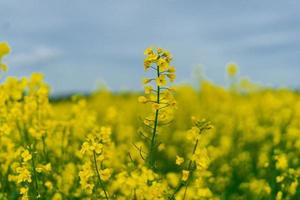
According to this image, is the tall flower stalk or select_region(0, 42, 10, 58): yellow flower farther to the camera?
select_region(0, 42, 10, 58): yellow flower

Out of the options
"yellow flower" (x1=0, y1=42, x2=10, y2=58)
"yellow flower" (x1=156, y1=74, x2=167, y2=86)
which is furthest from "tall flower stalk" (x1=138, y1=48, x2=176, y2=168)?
"yellow flower" (x1=0, y1=42, x2=10, y2=58)

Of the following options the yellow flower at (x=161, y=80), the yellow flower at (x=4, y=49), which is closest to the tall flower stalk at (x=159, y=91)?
the yellow flower at (x=161, y=80)

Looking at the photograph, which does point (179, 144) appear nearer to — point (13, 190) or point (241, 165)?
point (241, 165)

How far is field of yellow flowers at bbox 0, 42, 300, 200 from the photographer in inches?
124

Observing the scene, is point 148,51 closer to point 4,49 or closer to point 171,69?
point 171,69

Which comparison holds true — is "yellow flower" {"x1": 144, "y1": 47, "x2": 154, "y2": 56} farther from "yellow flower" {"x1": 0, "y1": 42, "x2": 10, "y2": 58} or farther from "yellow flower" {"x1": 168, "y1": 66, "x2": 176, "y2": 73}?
"yellow flower" {"x1": 0, "y1": 42, "x2": 10, "y2": 58}

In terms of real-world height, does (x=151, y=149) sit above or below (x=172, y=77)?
below

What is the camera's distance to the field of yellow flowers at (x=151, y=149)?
124 inches

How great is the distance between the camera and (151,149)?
3.16 meters

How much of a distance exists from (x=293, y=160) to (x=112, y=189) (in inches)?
116

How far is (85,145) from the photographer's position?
10.3ft

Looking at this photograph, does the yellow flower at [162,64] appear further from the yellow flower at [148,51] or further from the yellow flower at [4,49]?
the yellow flower at [4,49]

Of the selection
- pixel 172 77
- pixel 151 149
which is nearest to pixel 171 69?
pixel 172 77

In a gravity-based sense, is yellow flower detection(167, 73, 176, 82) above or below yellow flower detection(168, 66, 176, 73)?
below
